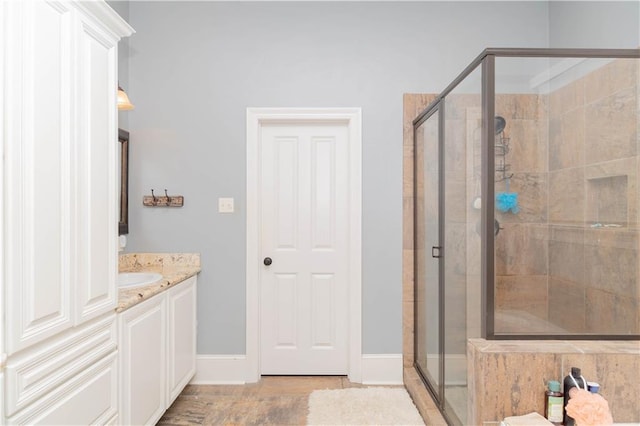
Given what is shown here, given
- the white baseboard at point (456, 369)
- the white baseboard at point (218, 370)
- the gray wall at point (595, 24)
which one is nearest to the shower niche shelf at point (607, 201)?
the white baseboard at point (456, 369)

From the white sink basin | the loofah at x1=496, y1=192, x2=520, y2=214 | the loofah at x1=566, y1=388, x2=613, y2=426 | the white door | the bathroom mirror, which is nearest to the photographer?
the loofah at x1=566, y1=388, x2=613, y2=426

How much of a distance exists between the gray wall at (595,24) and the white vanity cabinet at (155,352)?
3.20 m

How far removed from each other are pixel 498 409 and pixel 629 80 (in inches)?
63.0

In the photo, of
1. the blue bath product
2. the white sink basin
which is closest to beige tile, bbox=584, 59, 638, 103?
the blue bath product

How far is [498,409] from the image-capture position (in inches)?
61.8

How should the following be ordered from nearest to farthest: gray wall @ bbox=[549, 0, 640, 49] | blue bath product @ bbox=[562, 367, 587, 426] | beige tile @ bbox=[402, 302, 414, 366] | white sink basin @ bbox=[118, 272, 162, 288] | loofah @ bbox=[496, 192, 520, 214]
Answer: blue bath product @ bbox=[562, 367, 587, 426], loofah @ bbox=[496, 192, 520, 214], gray wall @ bbox=[549, 0, 640, 49], white sink basin @ bbox=[118, 272, 162, 288], beige tile @ bbox=[402, 302, 414, 366]

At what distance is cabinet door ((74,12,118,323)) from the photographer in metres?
1.45

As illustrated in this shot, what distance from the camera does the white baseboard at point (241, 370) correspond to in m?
2.88

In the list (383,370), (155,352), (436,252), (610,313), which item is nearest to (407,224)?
(436,252)

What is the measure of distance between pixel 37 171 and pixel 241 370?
85.2 inches

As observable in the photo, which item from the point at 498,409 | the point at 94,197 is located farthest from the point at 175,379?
the point at 498,409

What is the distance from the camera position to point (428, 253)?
99.6 inches

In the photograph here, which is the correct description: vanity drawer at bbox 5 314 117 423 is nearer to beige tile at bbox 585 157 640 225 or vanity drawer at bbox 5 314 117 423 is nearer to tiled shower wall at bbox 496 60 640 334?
tiled shower wall at bbox 496 60 640 334

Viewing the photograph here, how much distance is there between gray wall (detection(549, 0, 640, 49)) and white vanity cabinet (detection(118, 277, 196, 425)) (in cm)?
320
